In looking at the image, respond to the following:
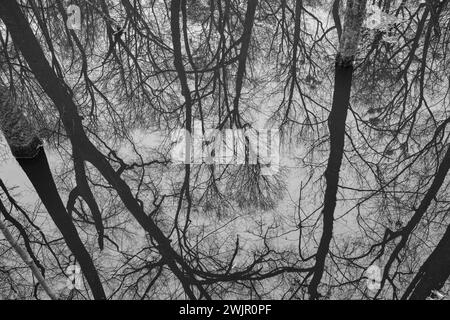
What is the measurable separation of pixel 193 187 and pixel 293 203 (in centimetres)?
76

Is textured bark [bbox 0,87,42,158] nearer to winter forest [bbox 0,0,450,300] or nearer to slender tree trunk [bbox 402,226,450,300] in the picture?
A: winter forest [bbox 0,0,450,300]

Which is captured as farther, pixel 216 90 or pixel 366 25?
pixel 366 25

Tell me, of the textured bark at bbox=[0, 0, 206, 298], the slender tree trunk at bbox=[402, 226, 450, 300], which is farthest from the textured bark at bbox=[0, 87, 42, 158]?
the slender tree trunk at bbox=[402, 226, 450, 300]

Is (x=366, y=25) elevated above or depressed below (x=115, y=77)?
above

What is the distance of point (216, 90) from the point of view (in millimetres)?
3725

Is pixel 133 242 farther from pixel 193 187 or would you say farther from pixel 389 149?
pixel 389 149

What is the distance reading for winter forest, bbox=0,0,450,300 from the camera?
7.65 ft

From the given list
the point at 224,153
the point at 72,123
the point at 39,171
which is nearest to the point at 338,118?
the point at 224,153

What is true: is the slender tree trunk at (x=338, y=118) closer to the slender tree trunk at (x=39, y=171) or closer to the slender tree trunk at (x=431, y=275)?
the slender tree trunk at (x=431, y=275)

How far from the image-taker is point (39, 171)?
112 inches

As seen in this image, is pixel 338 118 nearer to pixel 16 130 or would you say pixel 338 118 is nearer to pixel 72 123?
pixel 72 123

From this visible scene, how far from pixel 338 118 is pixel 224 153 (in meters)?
1.16

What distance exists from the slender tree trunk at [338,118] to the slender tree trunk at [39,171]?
4.69 feet
